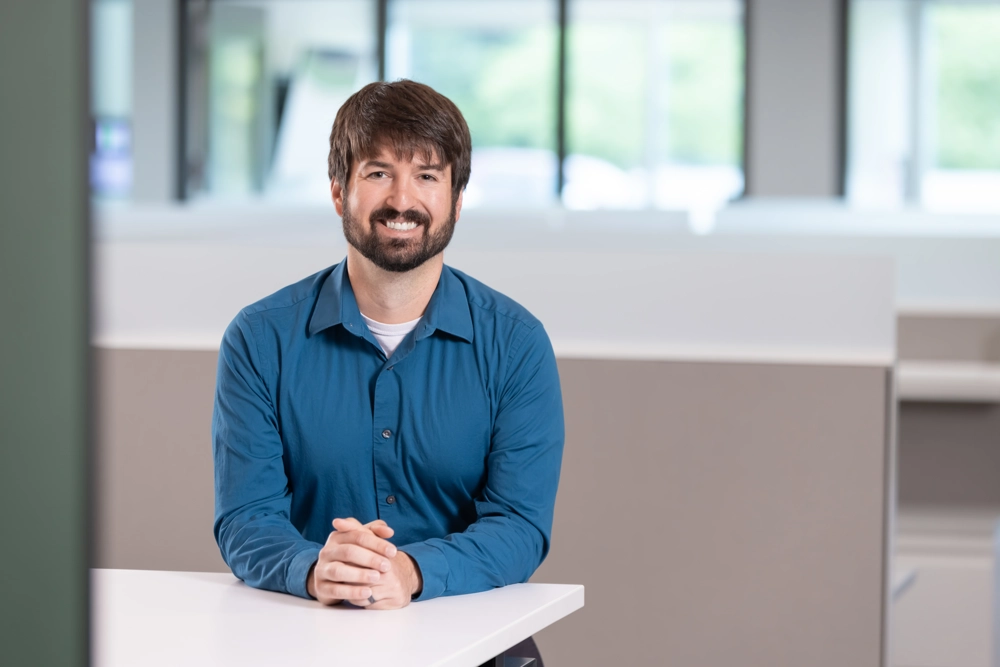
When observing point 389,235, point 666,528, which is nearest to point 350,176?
point 389,235

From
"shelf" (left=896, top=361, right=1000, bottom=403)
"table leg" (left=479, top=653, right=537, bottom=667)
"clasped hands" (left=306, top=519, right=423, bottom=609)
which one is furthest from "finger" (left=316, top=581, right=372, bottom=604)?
"shelf" (left=896, top=361, right=1000, bottom=403)

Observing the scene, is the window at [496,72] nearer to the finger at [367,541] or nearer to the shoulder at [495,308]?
the shoulder at [495,308]

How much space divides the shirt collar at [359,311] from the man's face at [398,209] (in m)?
0.05

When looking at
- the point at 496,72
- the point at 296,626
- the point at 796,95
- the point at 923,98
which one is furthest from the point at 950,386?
the point at 496,72

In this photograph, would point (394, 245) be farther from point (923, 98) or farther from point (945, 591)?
point (923, 98)

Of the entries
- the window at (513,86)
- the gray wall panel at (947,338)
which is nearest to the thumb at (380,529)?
the gray wall panel at (947,338)

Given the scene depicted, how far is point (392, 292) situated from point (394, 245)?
0.20 ft

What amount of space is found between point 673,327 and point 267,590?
93 centimetres

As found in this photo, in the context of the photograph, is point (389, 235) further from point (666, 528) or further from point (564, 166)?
point (564, 166)

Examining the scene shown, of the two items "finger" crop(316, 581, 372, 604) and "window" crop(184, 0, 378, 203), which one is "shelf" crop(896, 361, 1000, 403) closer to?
"finger" crop(316, 581, 372, 604)

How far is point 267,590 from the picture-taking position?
119 centimetres

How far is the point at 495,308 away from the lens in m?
1.40

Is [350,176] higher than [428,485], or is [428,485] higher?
[350,176]

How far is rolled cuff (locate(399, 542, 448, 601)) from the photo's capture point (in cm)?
115
